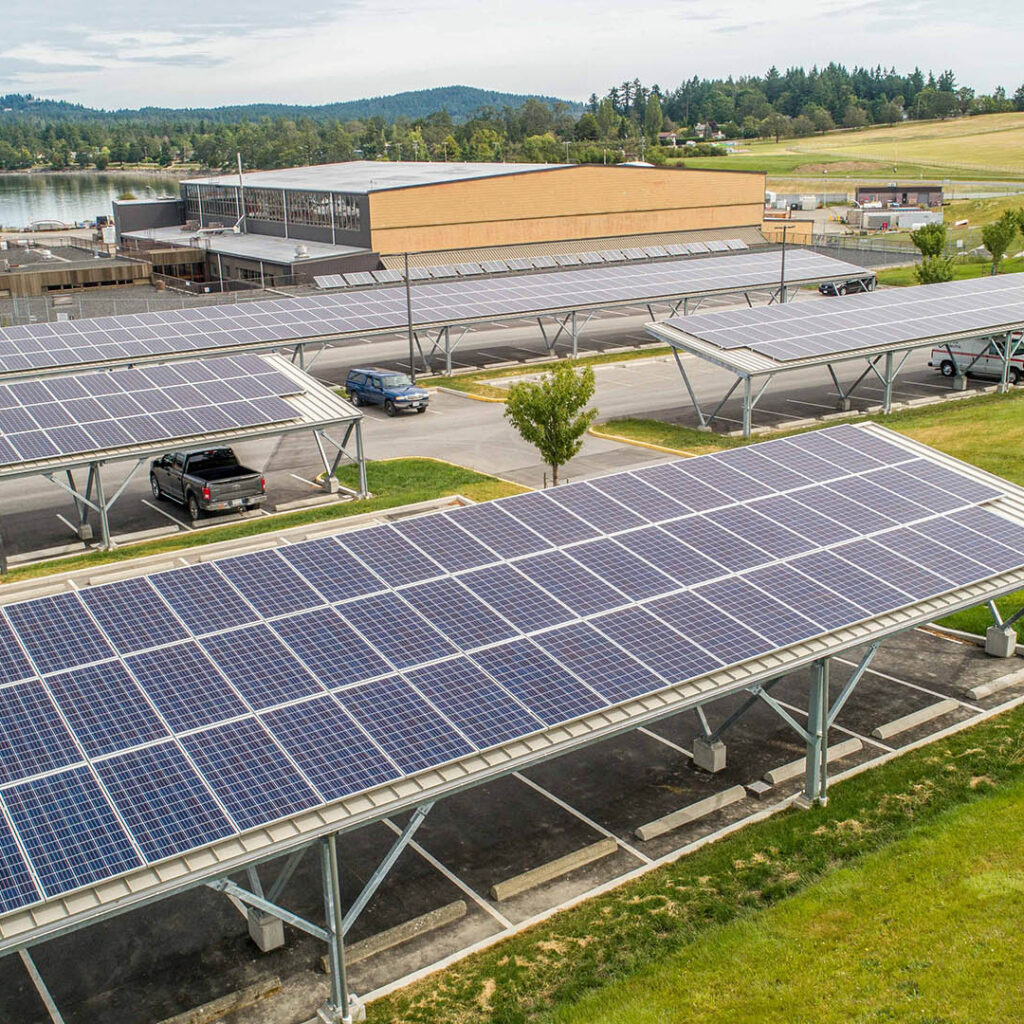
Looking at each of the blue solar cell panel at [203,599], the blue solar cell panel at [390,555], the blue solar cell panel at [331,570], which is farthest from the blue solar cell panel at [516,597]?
the blue solar cell panel at [203,599]

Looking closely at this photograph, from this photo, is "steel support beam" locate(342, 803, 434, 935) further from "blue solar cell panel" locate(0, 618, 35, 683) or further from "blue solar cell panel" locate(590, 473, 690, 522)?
"blue solar cell panel" locate(590, 473, 690, 522)

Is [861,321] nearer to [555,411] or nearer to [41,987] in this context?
[555,411]

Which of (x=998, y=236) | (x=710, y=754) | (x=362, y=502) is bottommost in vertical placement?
(x=710, y=754)

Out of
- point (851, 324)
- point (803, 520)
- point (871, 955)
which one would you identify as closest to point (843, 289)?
point (851, 324)

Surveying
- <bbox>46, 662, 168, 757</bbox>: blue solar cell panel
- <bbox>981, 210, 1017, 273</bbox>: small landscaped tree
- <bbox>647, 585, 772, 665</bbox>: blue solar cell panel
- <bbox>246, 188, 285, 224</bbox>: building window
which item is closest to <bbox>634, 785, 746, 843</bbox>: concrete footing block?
<bbox>647, 585, 772, 665</bbox>: blue solar cell panel

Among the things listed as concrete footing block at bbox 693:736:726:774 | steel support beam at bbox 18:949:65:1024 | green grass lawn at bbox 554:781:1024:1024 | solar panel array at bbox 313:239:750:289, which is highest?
solar panel array at bbox 313:239:750:289

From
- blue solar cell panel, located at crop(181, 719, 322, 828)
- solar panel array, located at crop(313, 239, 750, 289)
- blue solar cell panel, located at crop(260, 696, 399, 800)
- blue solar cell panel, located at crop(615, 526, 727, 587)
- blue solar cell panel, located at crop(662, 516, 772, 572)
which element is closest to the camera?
blue solar cell panel, located at crop(181, 719, 322, 828)

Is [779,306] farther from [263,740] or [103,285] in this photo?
[103,285]
